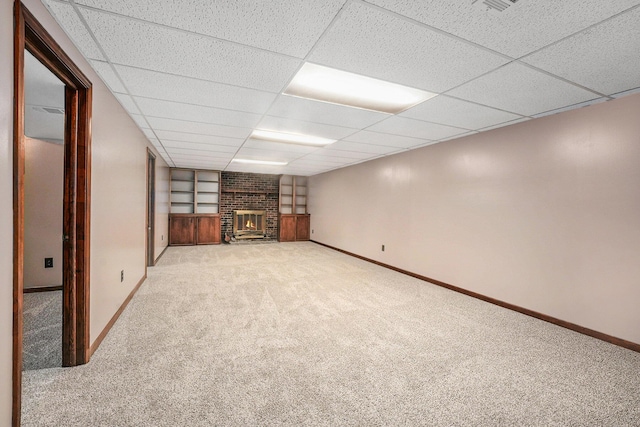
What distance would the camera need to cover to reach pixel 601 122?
267 cm

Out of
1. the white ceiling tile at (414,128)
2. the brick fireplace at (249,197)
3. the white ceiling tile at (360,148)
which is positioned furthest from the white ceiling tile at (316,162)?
the brick fireplace at (249,197)

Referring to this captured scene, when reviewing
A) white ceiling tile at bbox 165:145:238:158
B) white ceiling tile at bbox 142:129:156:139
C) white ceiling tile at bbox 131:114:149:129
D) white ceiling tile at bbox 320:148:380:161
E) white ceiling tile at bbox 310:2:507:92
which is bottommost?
white ceiling tile at bbox 310:2:507:92

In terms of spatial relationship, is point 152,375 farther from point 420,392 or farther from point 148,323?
point 420,392

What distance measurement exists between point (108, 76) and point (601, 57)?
353 centimetres

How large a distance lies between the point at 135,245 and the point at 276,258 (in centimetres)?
300

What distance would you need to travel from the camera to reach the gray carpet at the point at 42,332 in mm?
2072

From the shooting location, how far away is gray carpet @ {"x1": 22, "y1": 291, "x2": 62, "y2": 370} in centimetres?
207

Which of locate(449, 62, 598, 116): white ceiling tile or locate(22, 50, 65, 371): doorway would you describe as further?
locate(22, 50, 65, 371): doorway

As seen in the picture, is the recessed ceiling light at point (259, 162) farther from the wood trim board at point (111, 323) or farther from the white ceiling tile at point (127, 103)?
the wood trim board at point (111, 323)

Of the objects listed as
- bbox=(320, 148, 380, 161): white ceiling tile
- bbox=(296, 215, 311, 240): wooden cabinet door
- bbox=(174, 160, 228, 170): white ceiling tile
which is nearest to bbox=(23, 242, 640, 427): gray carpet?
bbox=(320, 148, 380, 161): white ceiling tile

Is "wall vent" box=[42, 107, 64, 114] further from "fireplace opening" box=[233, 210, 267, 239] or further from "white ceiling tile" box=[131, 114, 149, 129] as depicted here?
"fireplace opening" box=[233, 210, 267, 239]

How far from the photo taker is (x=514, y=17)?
147 centimetres

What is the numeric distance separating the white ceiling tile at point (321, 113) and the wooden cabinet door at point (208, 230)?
576 centimetres

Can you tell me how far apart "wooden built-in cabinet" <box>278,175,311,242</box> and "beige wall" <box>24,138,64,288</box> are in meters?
5.60
